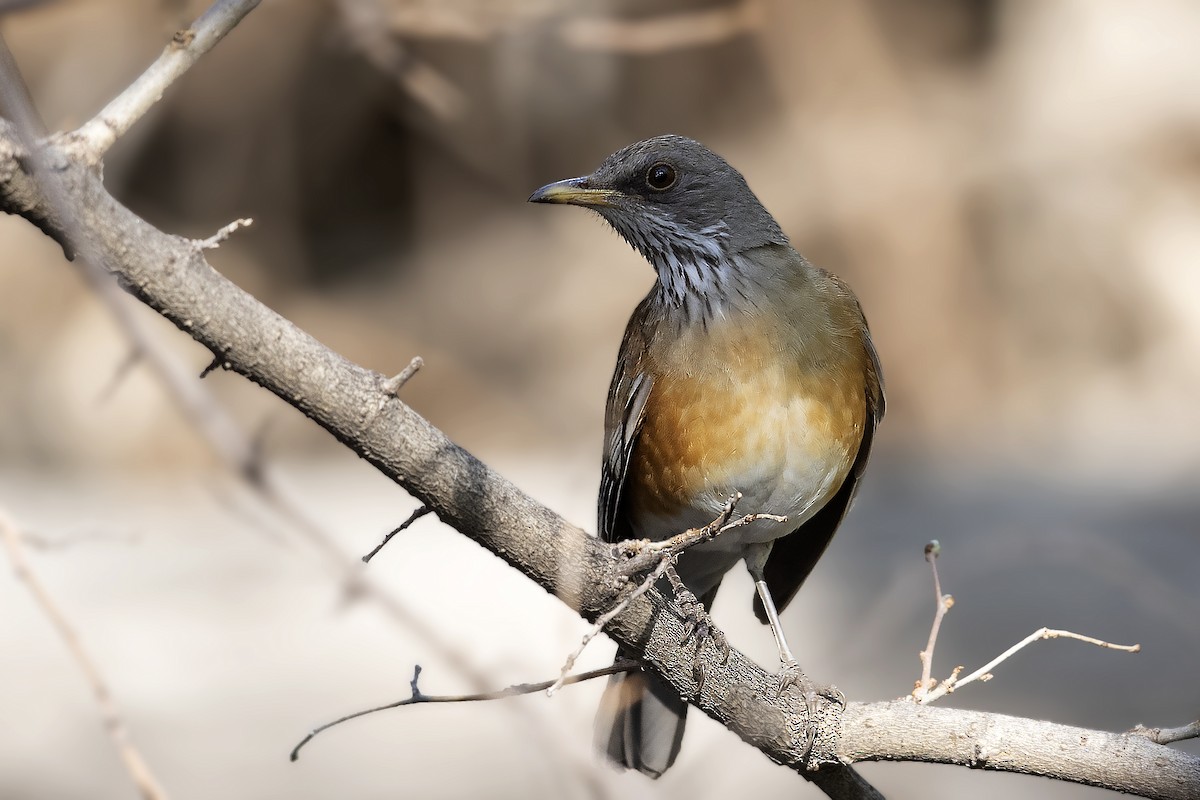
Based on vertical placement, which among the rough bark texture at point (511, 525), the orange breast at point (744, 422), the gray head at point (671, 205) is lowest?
the rough bark texture at point (511, 525)

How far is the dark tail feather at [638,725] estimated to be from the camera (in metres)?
3.68

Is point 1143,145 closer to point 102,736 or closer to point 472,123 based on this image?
point 472,123

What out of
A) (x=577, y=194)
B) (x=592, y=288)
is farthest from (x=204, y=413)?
(x=592, y=288)

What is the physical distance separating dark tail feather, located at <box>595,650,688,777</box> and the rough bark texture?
0.70 metres

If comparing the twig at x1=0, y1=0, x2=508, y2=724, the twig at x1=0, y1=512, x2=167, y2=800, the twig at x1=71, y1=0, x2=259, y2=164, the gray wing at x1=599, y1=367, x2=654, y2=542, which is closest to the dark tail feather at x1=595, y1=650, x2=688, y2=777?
the gray wing at x1=599, y1=367, x2=654, y2=542

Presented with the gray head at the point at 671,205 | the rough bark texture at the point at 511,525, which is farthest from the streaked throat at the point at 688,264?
the rough bark texture at the point at 511,525

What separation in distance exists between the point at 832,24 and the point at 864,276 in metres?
1.78

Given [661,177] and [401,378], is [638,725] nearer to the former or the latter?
[661,177]

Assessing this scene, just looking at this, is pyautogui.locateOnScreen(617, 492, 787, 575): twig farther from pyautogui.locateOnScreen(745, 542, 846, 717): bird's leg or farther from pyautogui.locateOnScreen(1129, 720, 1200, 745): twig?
pyautogui.locateOnScreen(1129, 720, 1200, 745): twig

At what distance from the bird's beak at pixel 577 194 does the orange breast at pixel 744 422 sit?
19.5 inches

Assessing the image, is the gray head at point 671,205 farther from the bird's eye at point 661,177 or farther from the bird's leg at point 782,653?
the bird's leg at point 782,653

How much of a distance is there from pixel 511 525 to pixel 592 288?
690 centimetres

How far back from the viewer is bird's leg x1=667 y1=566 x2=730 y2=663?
8.87 ft

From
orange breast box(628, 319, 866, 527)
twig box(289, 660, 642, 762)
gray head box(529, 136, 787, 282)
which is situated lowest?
twig box(289, 660, 642, 762)
